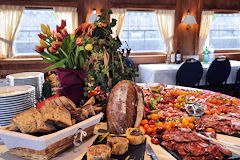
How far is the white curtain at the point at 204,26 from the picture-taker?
609 cm

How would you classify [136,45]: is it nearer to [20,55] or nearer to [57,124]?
[20,55]

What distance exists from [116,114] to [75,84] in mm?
365

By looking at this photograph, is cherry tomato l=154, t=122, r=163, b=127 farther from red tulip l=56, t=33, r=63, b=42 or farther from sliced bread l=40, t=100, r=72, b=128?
red tulip l=56, t=33, r=63, b=42

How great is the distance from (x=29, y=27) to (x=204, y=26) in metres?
4.89

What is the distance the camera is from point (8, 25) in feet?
16.5

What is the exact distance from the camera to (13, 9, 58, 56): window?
17.6 feet

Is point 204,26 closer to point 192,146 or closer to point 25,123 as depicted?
point 192,146

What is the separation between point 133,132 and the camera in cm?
118

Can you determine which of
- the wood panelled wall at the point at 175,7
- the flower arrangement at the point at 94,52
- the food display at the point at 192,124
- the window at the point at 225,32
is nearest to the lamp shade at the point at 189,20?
the wood panelled wall at the point at 175,7

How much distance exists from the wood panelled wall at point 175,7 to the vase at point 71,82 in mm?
4230

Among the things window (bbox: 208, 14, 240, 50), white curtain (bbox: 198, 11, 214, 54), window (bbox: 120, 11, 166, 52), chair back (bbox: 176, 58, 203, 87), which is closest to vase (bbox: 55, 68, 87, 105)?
chair back (bbox: 176, 58, 203, 87)

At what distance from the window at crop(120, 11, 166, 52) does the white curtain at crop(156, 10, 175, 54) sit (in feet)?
0.58

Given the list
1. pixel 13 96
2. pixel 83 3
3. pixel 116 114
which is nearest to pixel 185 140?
pixel 116 114

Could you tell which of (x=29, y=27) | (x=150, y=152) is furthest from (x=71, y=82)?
(x=29, y=27)
